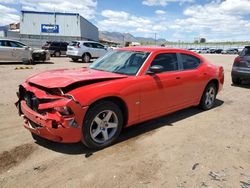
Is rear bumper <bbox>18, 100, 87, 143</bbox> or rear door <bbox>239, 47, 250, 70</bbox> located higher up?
rear door <bbox>239, 47, 250, 70</bbox>

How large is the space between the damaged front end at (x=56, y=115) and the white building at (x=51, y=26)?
46451mm

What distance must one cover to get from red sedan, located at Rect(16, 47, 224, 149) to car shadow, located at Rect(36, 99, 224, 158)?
0.21 metres

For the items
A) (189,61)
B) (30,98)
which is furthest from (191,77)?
(30,98)

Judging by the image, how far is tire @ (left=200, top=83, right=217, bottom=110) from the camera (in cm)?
661

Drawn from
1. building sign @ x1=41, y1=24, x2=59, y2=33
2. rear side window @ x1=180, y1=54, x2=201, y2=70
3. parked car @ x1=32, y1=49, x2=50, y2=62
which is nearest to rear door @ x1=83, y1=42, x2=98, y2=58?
parked car @ x1=32, y1=49, x2=50, y2=62

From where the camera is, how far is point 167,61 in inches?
216

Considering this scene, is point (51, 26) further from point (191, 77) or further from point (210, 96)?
point (191, 77)

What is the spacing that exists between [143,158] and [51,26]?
48.4 meters

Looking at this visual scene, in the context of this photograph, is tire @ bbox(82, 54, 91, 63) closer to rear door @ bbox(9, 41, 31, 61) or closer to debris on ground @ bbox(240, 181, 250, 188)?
rear door @ bbox(9, 41, 31, 61)

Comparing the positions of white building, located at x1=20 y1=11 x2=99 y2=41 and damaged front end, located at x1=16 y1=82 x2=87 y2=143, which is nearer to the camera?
damaged front end, located at x1=16 y1=82 x2=87 y2=143

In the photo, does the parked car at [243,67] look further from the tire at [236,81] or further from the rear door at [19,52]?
the rear door at [19,52]

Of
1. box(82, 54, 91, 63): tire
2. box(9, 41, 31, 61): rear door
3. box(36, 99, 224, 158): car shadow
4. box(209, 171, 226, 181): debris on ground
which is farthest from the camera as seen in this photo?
box(82, 54, 91, 63): tire

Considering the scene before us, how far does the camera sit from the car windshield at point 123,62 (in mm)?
4902

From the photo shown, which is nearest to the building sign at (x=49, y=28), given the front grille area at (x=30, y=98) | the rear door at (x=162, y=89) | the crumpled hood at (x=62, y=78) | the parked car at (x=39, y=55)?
the parked car at (x=39, y=55)
